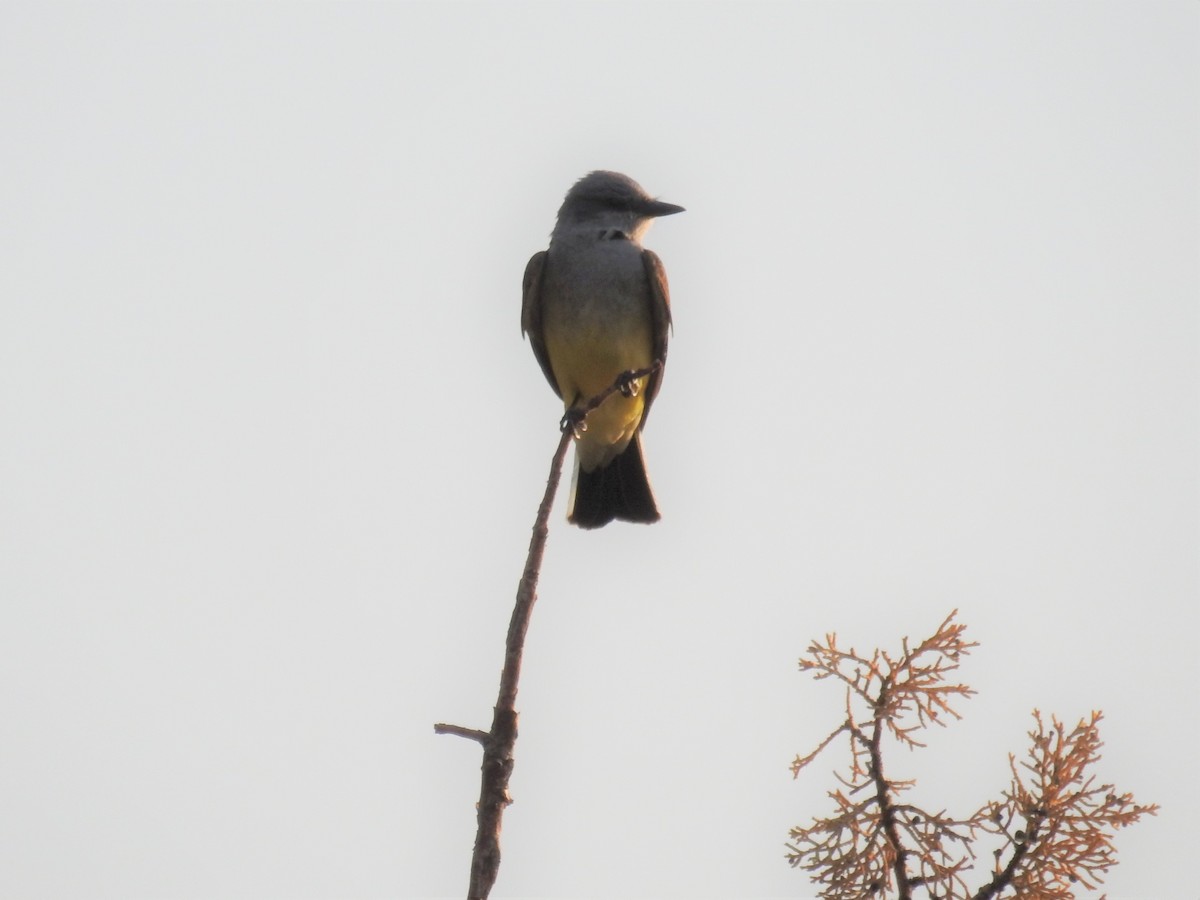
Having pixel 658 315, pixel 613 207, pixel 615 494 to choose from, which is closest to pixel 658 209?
pixel 613 207

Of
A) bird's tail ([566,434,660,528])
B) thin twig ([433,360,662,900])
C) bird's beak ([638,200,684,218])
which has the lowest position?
thin twig ([433,360,662,900])

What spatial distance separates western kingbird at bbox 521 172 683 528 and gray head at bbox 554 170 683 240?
0.08ft

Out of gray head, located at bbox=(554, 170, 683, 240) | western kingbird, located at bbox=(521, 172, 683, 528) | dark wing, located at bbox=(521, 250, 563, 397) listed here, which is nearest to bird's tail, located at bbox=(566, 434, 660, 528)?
western kingbird, located at bbox=(521, 172, 683, 528)

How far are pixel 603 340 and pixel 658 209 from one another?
1.10 meters

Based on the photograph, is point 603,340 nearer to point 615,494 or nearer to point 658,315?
point 658,315

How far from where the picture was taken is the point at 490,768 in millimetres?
2744

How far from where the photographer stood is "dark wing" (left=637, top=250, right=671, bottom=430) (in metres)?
8.13

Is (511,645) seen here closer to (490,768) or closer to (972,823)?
(490,768)

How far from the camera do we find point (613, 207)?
8.72m

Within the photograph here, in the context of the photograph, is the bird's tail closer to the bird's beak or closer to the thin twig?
the bird's beak

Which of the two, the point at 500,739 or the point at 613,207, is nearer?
the point at 500,739

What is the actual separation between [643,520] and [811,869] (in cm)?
532

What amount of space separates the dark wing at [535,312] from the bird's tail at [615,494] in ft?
1.86

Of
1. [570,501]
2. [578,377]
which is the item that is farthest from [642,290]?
[570,501]
